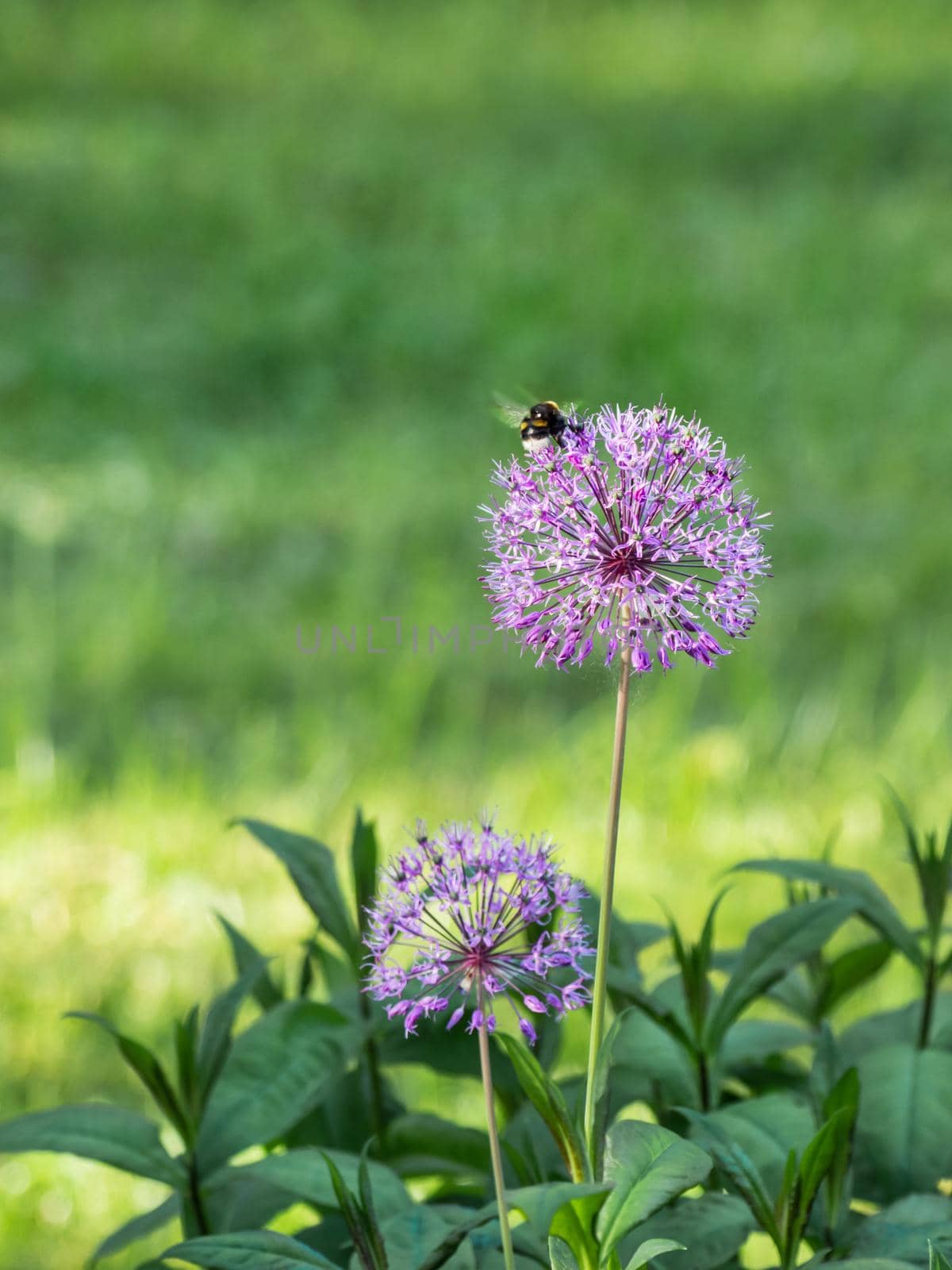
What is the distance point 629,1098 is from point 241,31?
6.31 m

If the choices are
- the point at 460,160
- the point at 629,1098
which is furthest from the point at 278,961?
the point at 460,160

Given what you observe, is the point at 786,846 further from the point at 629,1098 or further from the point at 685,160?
the point at 685,160

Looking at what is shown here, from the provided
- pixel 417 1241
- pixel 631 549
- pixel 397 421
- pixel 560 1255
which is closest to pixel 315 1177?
pixel 417 1241

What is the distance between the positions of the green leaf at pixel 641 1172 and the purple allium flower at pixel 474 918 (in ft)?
0.27

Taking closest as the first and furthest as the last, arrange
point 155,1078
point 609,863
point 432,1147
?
1. point 609,863
2. point 155,1078
3. point 432,1147

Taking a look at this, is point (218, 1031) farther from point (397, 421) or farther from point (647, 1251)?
point (397, 421)

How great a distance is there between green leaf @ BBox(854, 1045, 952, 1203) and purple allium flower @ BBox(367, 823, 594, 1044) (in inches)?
14.0

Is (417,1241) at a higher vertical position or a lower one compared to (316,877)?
lower

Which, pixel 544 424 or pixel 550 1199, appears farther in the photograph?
pixel 544 424

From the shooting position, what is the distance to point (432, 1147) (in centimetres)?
121

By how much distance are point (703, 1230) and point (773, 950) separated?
0.73ft

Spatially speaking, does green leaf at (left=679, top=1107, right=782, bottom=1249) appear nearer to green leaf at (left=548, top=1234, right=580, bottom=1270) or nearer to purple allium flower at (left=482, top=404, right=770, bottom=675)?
green leaf at (left=548, top=1234, right=580, bottom=1270)

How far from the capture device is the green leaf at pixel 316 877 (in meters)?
1.17

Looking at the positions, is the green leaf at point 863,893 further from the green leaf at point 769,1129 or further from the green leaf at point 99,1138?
the green leaf at point 99,1138
